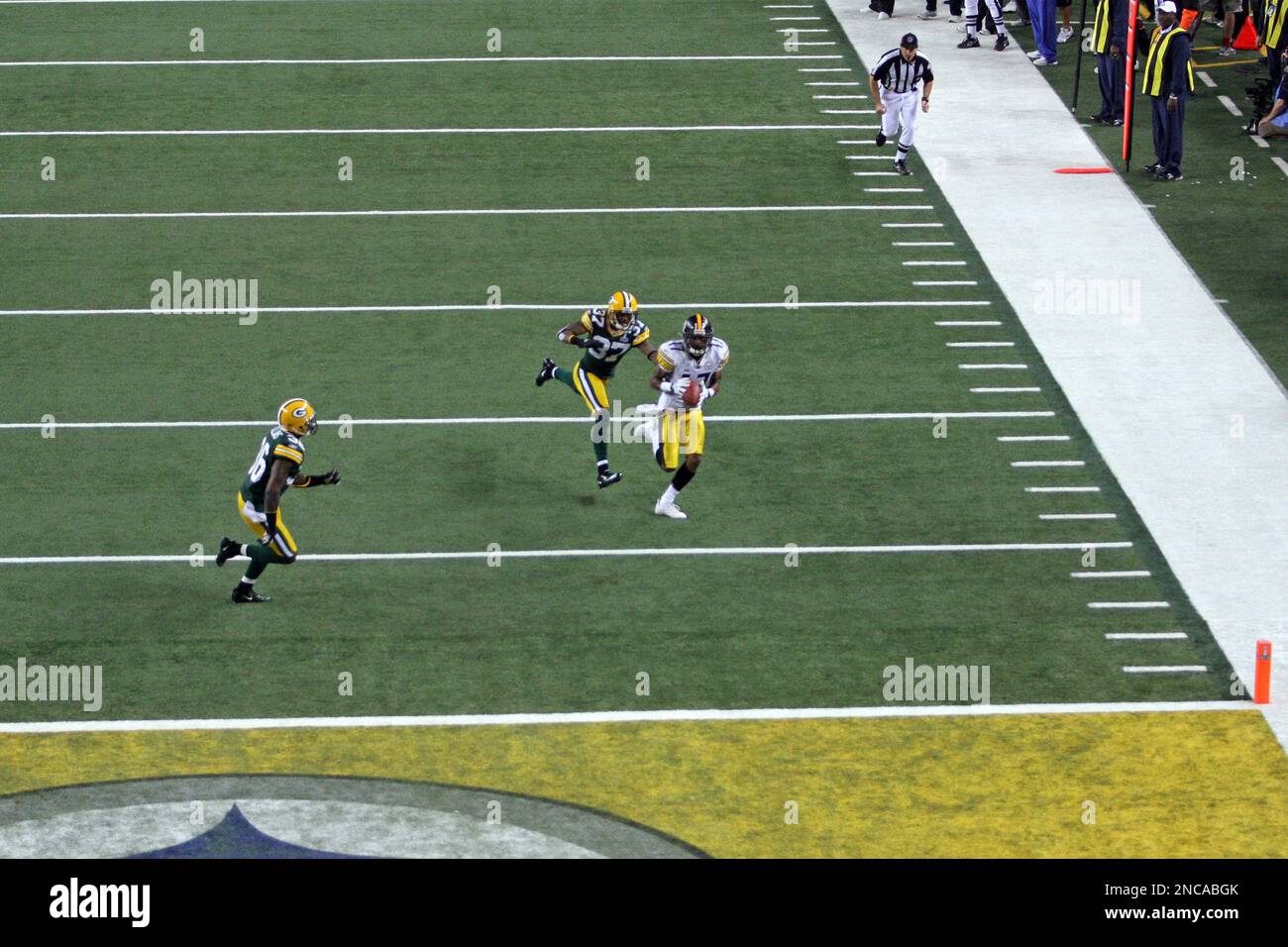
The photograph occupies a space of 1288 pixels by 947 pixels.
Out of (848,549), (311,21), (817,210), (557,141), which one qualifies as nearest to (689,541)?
(848,549)

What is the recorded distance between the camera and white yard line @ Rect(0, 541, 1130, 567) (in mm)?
16781

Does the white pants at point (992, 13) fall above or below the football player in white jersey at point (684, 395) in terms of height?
above

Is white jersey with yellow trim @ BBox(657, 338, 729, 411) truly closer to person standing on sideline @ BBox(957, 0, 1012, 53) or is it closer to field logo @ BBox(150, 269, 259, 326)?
field logo @ BBox(150, 269, 259, 326)

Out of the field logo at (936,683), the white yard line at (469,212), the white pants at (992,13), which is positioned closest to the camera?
the field logo at (936,683)

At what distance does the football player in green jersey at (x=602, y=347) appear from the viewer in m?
17.9

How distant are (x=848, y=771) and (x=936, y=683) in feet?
4.53

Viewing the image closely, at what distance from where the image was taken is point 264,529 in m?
16.0

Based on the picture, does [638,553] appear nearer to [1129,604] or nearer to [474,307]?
[1129,604]

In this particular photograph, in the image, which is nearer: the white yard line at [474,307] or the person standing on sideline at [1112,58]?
the white yard line at [474,307]

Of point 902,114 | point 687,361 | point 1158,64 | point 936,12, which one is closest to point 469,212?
point 902,114

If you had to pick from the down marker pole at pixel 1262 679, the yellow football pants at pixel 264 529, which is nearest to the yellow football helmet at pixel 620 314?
the yellow football pants at pixel 264 529

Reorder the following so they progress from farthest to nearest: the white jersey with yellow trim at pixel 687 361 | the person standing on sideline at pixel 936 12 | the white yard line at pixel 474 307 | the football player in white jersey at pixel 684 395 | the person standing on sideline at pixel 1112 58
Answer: the person standing on sideline at pixel 936 12
the person standing on sideline at pixel 1112 58
the white yard line at pixel 474 307
the white jersey with yellow trim at pixel 687 361
the football player in white jersey at pixel 684 395

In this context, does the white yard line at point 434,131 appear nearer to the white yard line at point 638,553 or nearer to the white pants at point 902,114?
the white pants at point 902,114

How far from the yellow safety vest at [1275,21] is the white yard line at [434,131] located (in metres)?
5.06
